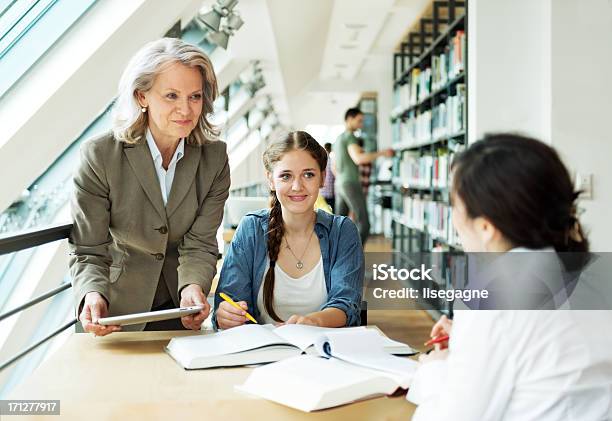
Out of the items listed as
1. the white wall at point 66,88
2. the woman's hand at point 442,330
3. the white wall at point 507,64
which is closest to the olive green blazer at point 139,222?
the woman's hand at point 442,330

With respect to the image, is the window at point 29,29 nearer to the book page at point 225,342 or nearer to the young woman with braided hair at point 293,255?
the young woman with braided hair at point 293,255

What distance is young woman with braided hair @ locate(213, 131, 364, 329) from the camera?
182cm

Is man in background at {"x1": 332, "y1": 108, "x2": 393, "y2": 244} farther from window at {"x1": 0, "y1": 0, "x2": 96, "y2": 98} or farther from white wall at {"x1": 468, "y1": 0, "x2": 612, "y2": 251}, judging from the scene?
window at {"x1": 0, "y1": 0, "x2": 96, "y2": 98}

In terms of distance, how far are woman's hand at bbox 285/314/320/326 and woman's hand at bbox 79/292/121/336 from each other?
40 centimetres

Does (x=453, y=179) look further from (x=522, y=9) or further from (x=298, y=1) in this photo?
(x=298, y=1)

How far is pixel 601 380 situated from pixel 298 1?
4.89m

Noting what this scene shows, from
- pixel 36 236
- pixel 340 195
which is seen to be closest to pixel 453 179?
pixel 36 236

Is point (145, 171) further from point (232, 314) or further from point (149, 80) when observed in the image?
point (232, 314)

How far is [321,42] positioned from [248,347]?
694 centimetres

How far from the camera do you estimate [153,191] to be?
170cm

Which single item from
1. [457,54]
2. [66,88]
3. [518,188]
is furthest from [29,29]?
[518,188]

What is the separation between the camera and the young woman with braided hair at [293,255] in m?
1.82

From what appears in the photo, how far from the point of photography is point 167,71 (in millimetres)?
1637

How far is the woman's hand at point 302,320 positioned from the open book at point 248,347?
0.12 meters
